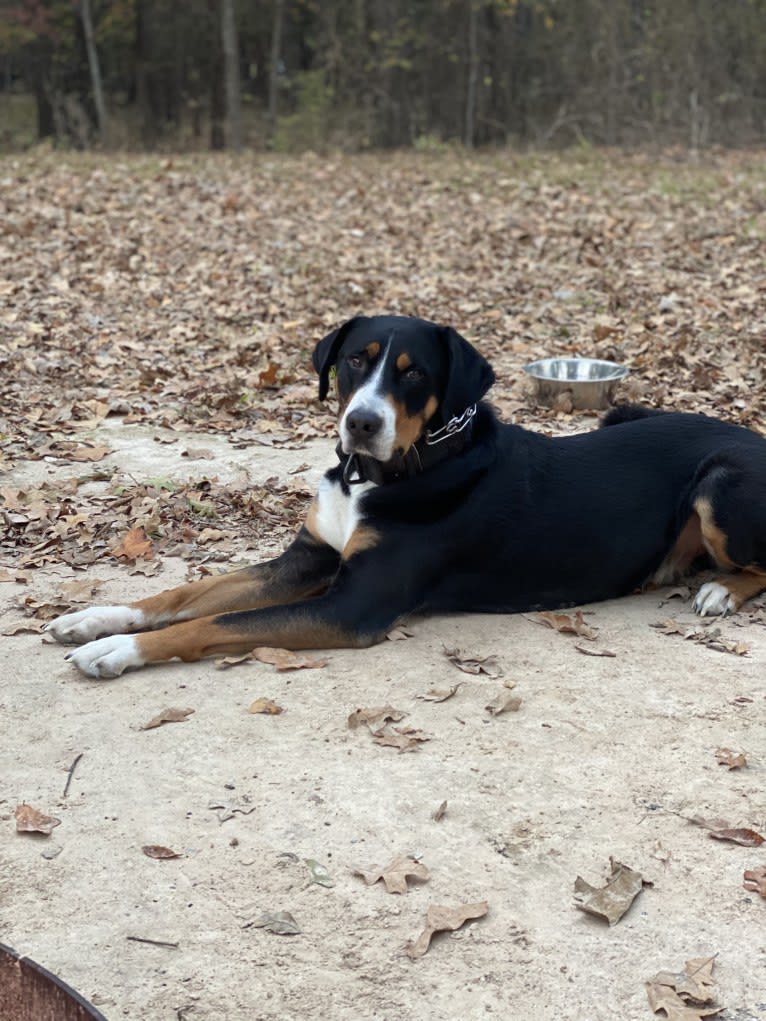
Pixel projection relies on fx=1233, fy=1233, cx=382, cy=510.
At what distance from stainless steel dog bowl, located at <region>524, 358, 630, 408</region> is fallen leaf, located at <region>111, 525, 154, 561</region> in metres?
3.25

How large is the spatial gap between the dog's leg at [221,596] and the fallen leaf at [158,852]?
1454 millimetres

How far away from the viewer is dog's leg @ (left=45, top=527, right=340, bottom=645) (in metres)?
4.79

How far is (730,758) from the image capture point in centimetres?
394

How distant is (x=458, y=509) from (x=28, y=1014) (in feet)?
9.21

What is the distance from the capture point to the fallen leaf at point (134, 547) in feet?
19.0

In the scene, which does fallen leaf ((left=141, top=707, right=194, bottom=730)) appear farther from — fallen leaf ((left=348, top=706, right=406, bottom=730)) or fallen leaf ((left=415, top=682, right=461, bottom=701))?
fallen leaf ((left=415, top=682, right=461, bottom=701))

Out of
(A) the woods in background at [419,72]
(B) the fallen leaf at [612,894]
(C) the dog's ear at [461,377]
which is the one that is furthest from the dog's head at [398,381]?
(A) the woods in background at [419,72]

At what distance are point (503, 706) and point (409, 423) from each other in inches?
44.7

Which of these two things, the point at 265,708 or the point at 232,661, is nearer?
the point at 265,708

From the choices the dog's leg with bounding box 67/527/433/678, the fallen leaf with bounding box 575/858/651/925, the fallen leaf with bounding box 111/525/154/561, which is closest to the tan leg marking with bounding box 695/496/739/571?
the dog's leg with bounding box 67/527/433/678

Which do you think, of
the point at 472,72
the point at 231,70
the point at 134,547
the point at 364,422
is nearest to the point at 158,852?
the point at 364,422

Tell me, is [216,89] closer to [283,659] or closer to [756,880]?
[283,659]

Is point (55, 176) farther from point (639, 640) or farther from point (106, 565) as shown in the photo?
point (639, 640)

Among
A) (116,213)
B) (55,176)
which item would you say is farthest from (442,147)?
(116,213)
